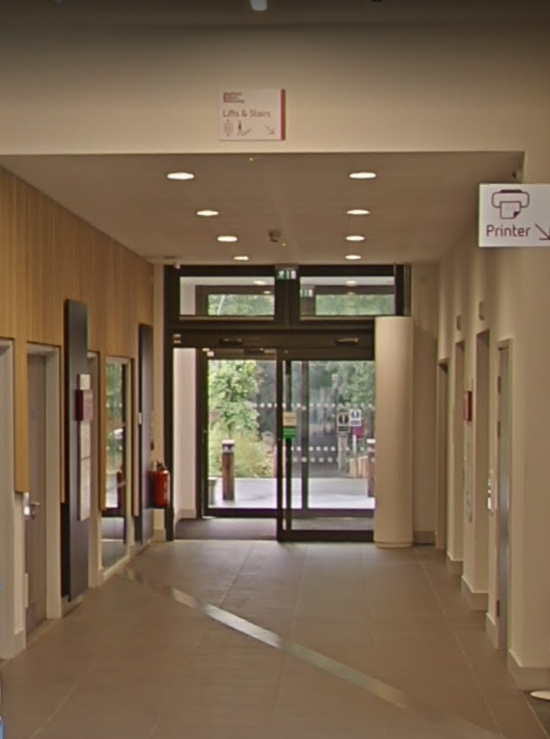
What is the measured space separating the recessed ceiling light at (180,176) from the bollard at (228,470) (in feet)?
25.1

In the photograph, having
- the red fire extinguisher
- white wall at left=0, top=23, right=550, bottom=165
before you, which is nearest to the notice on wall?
the red fire extinguisher

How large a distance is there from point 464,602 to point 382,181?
12.5 feet

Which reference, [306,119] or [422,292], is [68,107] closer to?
[306,119]

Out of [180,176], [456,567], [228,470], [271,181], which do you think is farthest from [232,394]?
[180,176]

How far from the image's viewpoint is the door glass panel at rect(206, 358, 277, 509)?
14.3m

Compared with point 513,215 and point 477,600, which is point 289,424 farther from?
point 513,215

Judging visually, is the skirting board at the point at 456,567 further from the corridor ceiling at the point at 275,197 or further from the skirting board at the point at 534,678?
the skirting board at the point at 534,678

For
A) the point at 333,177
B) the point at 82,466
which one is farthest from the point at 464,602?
the point at 333,177

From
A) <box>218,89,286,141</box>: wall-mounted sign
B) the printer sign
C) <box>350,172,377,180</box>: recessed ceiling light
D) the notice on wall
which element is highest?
<box>218,89,286,141</box>: wall-mounted sign

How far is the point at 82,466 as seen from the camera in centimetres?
897

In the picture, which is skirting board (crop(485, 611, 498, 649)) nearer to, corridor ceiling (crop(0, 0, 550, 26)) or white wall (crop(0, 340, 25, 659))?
white wall (crop(0, 340, 25, 659))

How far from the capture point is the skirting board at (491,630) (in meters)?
7.68

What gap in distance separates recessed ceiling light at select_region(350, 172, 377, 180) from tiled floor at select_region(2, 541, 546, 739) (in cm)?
314

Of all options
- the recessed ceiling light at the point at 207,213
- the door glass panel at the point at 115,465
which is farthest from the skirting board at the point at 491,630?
the recessed ceiling light at the point at 207,213
